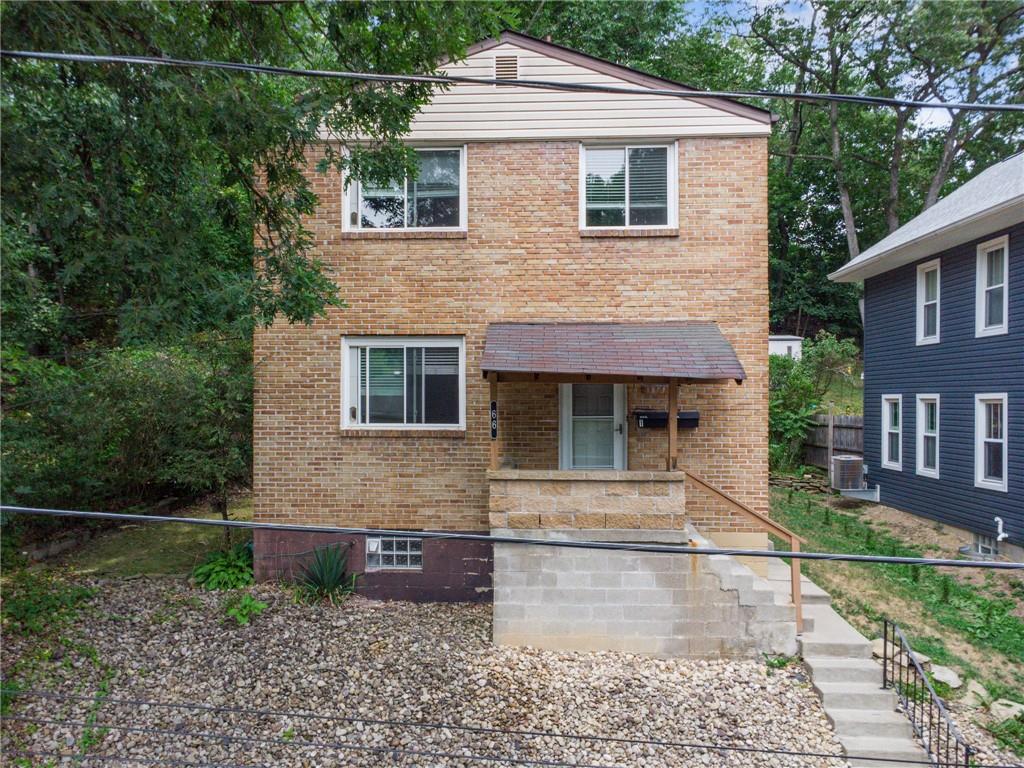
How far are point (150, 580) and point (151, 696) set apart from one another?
2.73 m

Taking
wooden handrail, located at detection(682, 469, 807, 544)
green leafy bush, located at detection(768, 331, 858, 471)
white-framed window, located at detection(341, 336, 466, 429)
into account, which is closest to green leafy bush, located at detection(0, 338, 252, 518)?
white-framed window, located at detection(341, 336, 466, 429)

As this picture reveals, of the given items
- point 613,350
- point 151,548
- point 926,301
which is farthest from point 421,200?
point 926,301

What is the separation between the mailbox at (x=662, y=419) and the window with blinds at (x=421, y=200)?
3486 mm

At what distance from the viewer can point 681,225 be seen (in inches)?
293

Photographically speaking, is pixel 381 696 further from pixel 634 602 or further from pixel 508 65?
pixel 508 65

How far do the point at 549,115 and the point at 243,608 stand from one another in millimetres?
7097

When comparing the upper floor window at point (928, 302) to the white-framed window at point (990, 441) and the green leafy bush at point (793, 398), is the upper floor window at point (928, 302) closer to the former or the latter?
the white-framed window at point (990, 441)

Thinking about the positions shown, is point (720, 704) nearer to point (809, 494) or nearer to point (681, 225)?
point (681, 225)

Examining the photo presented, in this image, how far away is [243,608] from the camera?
22.0 feet

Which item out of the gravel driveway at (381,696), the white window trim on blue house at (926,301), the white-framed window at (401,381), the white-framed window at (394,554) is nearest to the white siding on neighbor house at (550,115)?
the white-framed window at (401,381)

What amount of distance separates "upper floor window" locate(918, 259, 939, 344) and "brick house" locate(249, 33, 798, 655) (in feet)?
21.3

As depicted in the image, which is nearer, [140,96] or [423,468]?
[140,96]

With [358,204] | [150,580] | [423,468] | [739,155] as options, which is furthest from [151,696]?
[739,155]

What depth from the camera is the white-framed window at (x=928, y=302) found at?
11.4m
